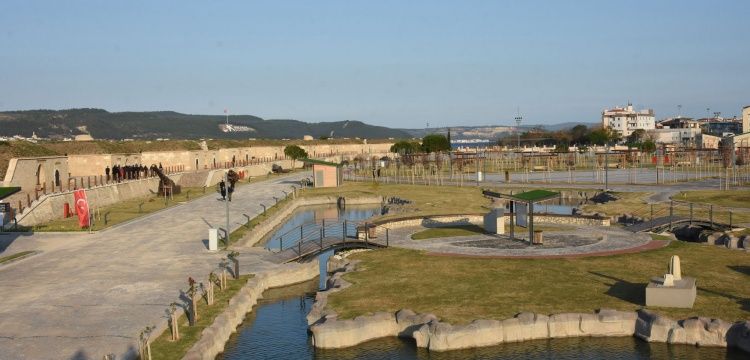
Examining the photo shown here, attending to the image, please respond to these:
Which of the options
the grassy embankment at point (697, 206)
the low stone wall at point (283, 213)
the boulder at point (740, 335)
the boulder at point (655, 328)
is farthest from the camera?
the grassy embankment at point (697, 206)

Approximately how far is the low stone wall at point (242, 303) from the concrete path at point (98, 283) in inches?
46.1

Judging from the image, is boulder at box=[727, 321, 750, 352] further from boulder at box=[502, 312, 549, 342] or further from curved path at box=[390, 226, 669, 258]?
curved path at box=[390, 226, 669, 258]

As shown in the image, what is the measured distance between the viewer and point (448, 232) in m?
38.1

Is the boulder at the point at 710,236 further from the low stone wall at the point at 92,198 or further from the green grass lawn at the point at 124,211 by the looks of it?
the low stone wall at the point at 92,198

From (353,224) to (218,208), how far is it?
33.8ft

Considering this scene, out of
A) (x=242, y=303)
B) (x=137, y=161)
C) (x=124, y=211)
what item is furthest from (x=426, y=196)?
(x=242, y=303)

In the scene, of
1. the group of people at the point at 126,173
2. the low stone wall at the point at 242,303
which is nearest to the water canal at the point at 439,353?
the low stone wall at the point at 242,303

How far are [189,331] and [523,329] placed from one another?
9619 millimetres

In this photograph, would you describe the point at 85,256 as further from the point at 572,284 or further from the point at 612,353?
the point at 612,353

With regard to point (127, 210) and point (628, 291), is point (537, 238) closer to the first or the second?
point (628, 291)

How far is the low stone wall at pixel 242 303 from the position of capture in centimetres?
1952

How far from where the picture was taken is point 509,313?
22.2 m

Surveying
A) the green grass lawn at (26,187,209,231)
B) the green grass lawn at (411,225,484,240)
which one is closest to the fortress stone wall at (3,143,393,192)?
the green grass lawn at (26,187,209,231)

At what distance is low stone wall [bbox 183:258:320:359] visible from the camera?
19.5 meters
